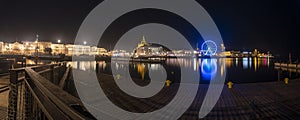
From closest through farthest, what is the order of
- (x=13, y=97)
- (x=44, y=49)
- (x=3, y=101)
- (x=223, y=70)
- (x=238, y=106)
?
1. (x=13, y=97)
2. (x=3, y=101)
3. (x=238, y=106)
4. (x=223, y=70)
5. (x=44, y=49)

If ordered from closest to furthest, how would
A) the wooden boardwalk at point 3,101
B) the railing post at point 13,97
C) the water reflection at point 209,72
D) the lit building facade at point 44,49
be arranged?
the railing post at point 13,97 → the wooden boardwalk at point 3,101 → the water reflection at point 209,72 → the lit building facade at point 44,49

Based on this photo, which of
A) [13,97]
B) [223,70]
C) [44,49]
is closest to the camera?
[13,97]

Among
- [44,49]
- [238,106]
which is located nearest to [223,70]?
[238,106]

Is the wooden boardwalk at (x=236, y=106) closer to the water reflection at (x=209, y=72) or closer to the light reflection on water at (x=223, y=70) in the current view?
the light reflection on water at (x=223, y=70)

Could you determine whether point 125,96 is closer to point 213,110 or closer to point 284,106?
point 213,110

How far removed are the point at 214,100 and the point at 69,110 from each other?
33.0 feet

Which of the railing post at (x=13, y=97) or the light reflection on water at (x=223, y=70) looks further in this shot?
the light reflection on water at (x=223, y=70)

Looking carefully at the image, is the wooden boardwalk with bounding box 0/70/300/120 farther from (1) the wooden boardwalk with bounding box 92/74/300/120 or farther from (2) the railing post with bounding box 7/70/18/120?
(2) the railing post with bounding box 7/70/18/120

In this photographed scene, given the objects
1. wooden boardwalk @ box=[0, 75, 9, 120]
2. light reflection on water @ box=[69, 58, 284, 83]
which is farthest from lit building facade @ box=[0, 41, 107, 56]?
wooden boardwalk @ box=[0, 75, 9, 120]

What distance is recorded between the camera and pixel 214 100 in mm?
10391

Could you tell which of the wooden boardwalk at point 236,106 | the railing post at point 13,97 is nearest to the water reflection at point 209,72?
the wooden boardwalk at point 236,106

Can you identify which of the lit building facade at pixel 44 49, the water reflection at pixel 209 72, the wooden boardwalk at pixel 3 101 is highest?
the lit building facade at pixel 44 49

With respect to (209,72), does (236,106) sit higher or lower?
higher

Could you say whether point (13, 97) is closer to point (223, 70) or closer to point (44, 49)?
point (223, 70)
